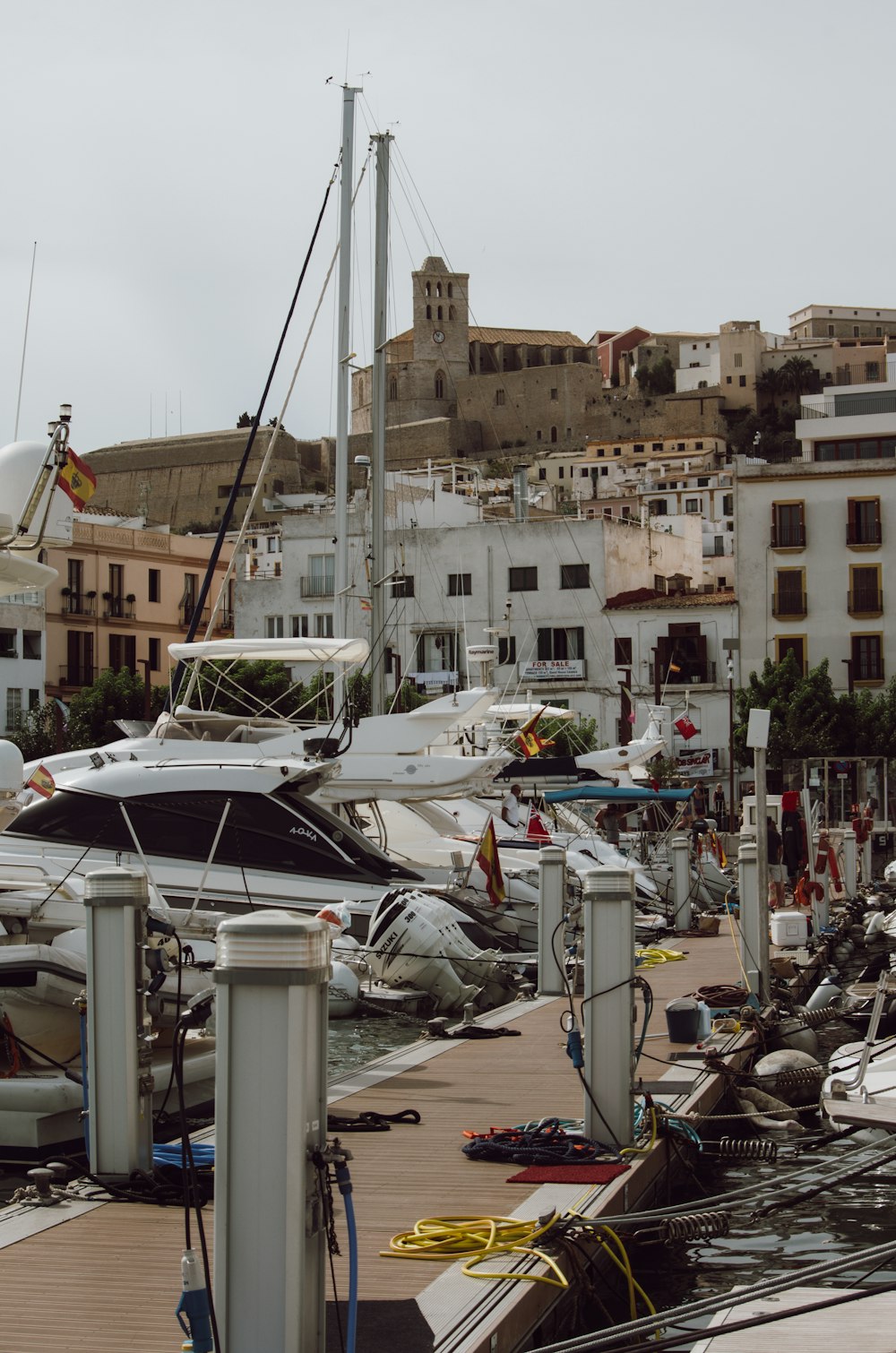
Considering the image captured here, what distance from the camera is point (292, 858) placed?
1648 cm

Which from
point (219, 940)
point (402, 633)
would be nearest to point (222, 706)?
point (402, 633)

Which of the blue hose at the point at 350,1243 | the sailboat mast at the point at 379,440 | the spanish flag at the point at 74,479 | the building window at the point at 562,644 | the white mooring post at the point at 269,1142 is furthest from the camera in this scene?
the building window at the point at 562,644

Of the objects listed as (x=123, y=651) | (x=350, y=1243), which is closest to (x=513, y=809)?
(x=350, y=1243)

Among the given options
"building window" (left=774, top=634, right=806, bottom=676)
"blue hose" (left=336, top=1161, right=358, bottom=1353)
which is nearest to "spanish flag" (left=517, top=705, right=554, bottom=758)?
"blue hose" (left=336, top=1161, right=358, bottom=1353)

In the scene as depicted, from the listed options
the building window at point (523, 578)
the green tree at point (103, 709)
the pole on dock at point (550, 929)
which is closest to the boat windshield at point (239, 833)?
the pole on dock at point (550, 929)

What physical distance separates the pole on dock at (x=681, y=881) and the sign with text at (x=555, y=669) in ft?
98.2

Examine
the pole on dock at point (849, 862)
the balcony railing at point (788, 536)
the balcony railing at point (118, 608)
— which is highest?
the balcony railing at point (788, 536)

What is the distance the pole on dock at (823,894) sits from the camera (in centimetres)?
2131

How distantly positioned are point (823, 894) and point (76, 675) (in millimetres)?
38645

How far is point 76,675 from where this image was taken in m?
56.5

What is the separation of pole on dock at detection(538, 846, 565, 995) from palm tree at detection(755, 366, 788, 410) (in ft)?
383

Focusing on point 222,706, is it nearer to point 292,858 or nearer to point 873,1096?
point 292,858

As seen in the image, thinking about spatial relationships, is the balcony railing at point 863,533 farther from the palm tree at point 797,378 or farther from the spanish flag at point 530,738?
the palm tree at point 797,378

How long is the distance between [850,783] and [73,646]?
28045mm
